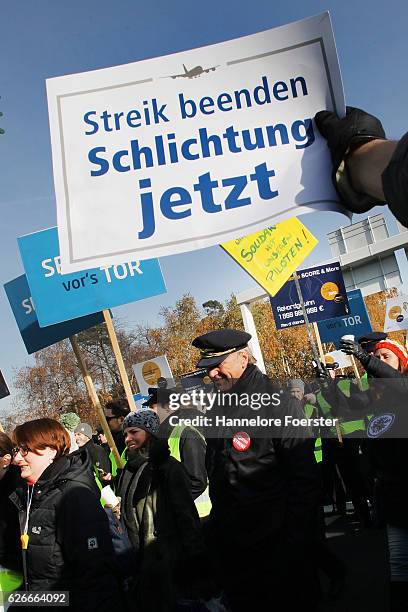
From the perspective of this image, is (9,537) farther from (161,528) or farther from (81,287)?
(81,287)

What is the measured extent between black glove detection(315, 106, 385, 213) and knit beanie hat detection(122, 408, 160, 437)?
8.97 feet

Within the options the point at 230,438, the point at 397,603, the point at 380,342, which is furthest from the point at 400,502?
the point at 380,342

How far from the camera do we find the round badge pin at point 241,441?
2.89 m

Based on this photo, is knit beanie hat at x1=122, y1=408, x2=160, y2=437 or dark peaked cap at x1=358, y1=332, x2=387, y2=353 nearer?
knit beanie hat at x1=122, y1=408, x2=160, y2=437

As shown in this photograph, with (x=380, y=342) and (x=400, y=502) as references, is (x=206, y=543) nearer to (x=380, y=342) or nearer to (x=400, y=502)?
(x=400, y=502)

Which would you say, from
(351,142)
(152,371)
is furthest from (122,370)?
(351,142)

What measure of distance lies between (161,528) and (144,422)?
32.9 inches

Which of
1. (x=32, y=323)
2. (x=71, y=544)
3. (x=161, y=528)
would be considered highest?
(x=32, y=323)

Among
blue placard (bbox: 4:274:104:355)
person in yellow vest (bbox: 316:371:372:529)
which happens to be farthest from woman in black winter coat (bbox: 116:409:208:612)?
person in yellow vest (bbox: 316:371:372:529)

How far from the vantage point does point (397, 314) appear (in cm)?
973

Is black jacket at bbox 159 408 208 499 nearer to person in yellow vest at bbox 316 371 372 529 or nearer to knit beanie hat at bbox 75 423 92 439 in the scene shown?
knit beanie hat at bbox 75 423 92 439

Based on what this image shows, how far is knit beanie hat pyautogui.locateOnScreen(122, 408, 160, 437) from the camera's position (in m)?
3.92

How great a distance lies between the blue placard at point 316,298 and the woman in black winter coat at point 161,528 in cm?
749

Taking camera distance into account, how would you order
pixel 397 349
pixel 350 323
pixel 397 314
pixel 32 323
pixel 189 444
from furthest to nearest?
pixel 350 323 < pixel 397 314 < pixel 32 323 < pixel 189 444 < pixel 397 349
